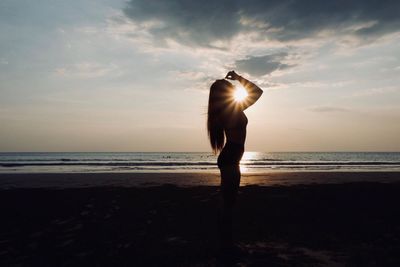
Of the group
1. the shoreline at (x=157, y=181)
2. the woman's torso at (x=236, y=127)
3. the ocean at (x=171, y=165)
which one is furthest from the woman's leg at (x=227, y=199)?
the ocean at (x=171, y=165)

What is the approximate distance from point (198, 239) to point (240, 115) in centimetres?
247

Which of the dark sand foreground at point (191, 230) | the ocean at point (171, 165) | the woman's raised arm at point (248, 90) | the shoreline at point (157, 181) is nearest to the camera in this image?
the dark sand foreground at point (191, 230)

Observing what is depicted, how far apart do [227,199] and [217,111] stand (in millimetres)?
1319

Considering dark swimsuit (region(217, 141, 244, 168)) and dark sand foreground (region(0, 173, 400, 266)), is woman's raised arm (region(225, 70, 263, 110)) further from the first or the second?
dark sand foreground (region(0, 173, 400, 266))

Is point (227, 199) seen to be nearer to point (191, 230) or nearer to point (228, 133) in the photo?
point (228, 133)

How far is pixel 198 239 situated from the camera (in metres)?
6.24

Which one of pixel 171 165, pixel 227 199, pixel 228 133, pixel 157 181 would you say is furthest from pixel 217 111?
pixel 171 165

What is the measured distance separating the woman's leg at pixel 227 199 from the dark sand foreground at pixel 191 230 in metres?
0.31

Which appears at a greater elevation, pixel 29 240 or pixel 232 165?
pixel 232 165

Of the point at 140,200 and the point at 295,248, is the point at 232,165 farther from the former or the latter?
the point at 140,200

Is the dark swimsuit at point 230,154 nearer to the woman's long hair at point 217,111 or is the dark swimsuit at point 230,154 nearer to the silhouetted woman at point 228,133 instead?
the silhouetted woman at point 228,133

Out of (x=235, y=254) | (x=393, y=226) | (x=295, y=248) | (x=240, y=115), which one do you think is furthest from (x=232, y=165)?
(x=393, y=226)

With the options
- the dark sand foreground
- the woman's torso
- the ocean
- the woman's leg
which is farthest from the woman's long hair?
the ocean

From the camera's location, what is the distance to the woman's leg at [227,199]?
5150 millimetres
